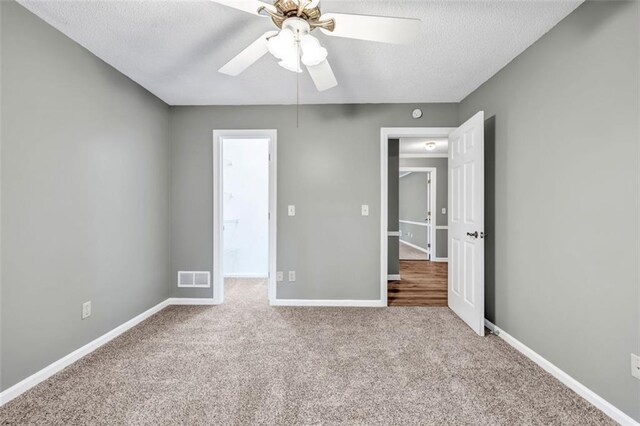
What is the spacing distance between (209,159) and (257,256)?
2075 mm

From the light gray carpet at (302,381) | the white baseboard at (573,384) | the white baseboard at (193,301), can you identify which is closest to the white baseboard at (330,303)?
the light gray carpet at (302,381)

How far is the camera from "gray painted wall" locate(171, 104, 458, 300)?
344 centimetres

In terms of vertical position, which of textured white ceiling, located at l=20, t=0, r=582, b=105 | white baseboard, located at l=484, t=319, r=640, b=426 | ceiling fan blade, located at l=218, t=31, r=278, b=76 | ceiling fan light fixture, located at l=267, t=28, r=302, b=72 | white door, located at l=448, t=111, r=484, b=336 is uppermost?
textured white ceiling, located at l=20, t=0, r=582, b=105

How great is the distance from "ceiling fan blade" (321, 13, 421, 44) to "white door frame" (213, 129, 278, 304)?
80.8 inches

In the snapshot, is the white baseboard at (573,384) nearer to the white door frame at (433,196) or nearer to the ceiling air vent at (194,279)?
the ceiling air vent at (194,279)

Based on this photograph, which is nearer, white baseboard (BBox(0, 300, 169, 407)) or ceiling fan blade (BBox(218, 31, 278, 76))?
ceiling fan blade (BBox(218, 31, 278, 76))

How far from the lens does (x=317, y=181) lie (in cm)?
346

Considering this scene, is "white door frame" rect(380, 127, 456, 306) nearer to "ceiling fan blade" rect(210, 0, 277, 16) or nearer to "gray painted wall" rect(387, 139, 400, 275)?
"gray painted wall" rect(387, 139, 400, 275)

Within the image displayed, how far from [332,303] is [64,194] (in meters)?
2.64

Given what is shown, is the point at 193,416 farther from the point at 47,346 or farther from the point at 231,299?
the point at 231,299

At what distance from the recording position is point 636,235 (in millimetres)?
1486

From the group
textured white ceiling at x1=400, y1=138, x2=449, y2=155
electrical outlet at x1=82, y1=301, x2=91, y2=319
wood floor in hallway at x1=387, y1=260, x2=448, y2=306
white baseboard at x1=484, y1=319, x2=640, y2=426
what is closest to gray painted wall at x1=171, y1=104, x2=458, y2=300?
wood floor in hallway at x1=387, y1=260, x2=448, y2=306

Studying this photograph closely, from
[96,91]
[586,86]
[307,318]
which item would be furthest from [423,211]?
[96,91]

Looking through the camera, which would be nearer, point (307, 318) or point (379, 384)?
point (379, 384)
